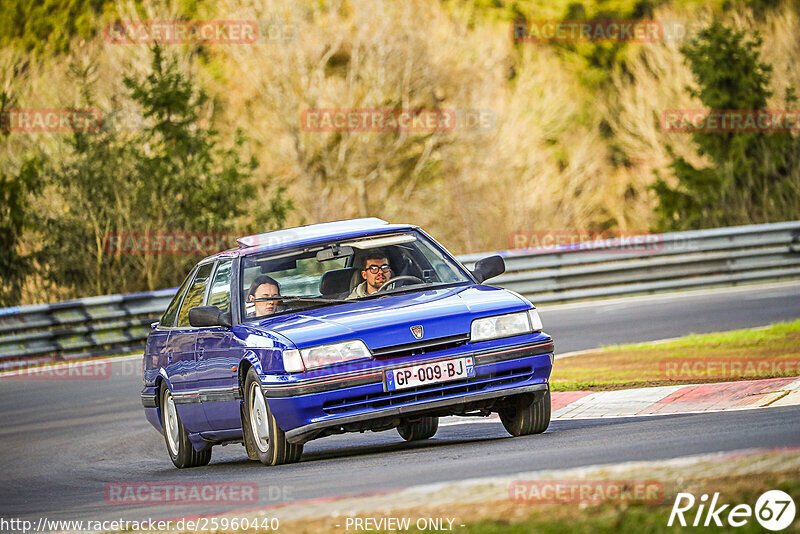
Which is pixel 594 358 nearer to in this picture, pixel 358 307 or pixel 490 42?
pixel 358 307

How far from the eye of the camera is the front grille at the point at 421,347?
765 cm

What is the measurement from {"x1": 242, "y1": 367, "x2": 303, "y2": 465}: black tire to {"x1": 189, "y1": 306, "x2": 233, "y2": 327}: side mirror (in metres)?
0.53

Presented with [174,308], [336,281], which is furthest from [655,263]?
[336,281]

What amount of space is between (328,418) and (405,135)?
1340 inches

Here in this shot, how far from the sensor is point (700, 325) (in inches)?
623

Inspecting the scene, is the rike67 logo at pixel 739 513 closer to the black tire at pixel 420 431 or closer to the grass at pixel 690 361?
the black tire at pixel 420 431

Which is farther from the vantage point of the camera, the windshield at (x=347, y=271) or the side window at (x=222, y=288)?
the side window at (x=222, y=288)

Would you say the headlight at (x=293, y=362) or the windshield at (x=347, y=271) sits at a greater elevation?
the windshield at (x=347, y=271)

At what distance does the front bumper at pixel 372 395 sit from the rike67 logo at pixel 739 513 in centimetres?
317

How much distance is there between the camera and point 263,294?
28.8ft

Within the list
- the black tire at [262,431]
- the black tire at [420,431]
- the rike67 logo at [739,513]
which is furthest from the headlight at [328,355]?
the rike67 logo at [739,513]

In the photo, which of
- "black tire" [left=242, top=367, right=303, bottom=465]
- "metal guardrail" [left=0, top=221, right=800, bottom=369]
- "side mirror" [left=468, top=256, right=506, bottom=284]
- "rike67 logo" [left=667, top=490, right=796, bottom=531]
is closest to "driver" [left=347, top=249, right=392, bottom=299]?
"side mirror" [left=468, top=256, right=506, bottom=284]

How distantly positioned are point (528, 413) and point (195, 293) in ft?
9.68

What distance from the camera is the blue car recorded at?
765cm
